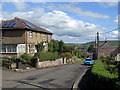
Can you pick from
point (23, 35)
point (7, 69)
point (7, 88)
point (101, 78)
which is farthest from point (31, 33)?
point (101, 78)

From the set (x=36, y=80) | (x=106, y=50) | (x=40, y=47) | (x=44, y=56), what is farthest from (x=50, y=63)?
(x=106, y=50)

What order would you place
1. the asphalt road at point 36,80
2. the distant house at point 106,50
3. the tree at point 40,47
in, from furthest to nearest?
the distant house at point 106,50
the tree at point 40,47
the asphalt road at point 36,80

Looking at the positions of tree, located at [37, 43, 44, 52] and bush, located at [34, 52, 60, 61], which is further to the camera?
tree, located at [37, 43, 44, 52]

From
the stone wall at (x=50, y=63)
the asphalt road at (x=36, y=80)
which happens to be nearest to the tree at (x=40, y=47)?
the stone wall at (x=50, y=63)

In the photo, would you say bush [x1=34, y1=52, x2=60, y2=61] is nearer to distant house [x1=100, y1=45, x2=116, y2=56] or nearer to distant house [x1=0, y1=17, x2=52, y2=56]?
distant house [x1=0, y1=17, x2=52, y2=56]

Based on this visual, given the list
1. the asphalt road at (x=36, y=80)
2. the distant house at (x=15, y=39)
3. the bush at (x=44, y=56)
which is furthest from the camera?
the distant house at (x=15, y=39)

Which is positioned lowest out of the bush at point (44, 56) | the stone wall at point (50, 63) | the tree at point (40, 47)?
the stone wall at point (50, 63)

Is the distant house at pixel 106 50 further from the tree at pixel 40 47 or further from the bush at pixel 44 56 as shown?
the tree at pixel 40 47

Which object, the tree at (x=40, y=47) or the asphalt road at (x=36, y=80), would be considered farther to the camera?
the tree at (x=40, y=47)

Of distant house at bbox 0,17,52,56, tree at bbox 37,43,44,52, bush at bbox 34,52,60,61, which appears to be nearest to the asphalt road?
bush at bbox 34,52,60,61

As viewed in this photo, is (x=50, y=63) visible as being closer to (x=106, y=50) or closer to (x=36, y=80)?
(x=36, y=80)

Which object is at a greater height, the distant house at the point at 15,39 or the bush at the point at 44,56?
the distant house at the point at 15,39

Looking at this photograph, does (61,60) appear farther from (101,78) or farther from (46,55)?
(101,78)

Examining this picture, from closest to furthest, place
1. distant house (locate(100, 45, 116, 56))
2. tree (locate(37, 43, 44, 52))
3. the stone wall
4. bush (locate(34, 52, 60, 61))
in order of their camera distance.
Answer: the stone wall, bush (locate(34, 52, 60, 61)), tree (locate(37, 43, 44, 52)), distant house (locate(100, 45, 116, 56))
